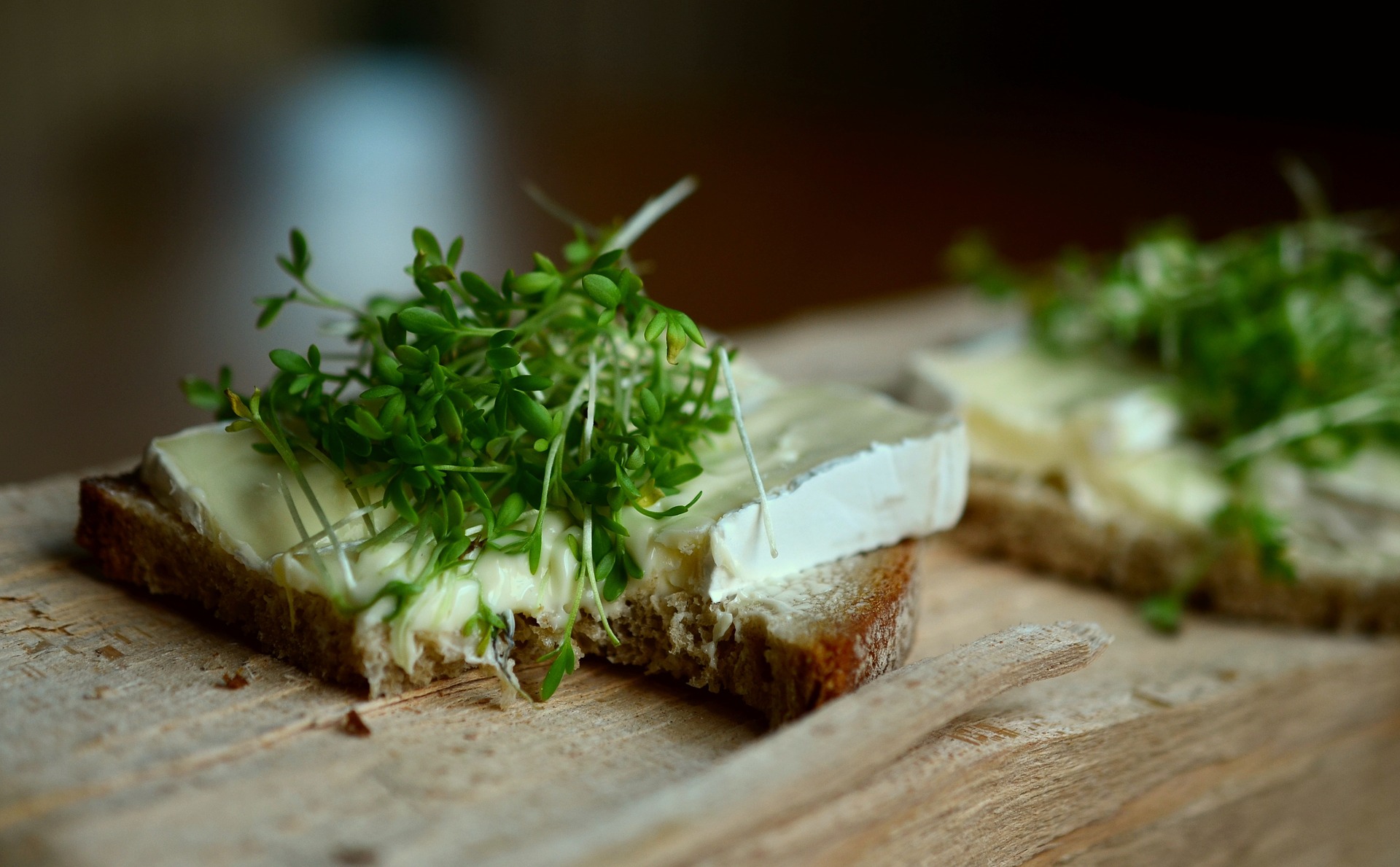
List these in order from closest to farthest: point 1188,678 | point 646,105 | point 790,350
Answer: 1. point 1188,678
2. point 790,350
3. point 646,105

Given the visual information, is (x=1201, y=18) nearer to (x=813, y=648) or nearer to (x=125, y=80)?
(x=125, y=80)

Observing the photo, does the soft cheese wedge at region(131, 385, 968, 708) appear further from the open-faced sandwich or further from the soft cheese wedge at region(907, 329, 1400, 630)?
the soft cheese wedge at region(907, 329, 1400, 630)

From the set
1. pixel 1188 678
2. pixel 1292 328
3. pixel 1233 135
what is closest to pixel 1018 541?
pixel 1188 678

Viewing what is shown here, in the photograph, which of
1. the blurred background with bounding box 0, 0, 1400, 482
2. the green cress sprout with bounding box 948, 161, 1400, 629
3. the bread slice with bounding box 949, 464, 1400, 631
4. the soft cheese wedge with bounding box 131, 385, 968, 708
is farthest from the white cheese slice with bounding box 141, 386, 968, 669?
the blurred background with bounding box 0, 0, 1400, 482

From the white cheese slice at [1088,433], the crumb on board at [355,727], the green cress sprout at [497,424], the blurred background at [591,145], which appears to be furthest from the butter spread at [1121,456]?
the blurred background at [591,145]

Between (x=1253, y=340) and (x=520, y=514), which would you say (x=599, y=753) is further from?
(x=1253, y=340)

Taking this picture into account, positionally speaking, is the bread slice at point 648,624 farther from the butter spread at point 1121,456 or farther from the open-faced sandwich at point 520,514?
the butter spread at point 1121,456
